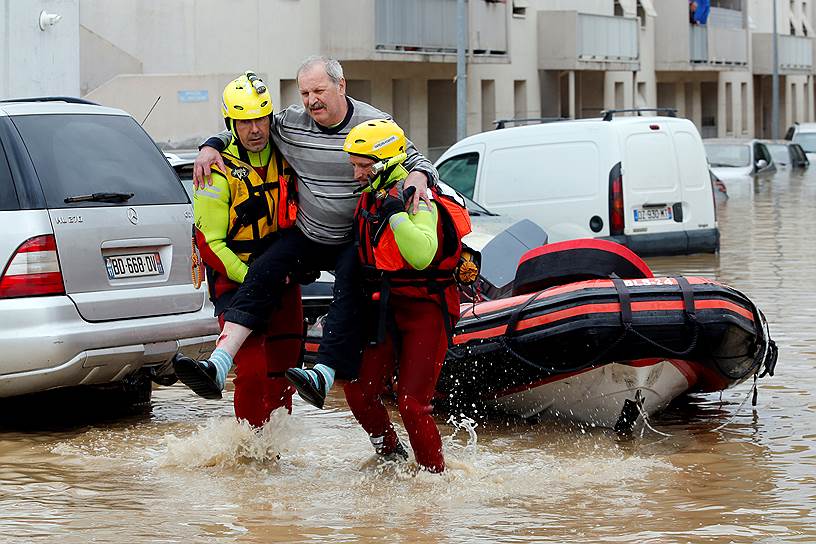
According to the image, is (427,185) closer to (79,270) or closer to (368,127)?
(368,127)

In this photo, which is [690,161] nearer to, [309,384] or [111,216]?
[111,216]

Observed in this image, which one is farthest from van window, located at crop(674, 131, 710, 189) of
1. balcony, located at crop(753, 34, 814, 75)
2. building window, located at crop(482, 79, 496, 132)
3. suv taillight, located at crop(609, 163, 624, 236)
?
balcony, located at crop(753, 34, 814, 75)

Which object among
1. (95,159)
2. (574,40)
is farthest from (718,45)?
(95,159)

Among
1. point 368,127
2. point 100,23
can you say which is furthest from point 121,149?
point 100,23

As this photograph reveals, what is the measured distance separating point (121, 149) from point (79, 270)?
96 cm

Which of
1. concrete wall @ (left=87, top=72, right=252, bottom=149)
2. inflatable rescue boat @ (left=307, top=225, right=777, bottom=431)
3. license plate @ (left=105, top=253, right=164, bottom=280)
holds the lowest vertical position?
inflatable rescue boat @ (left=307, top=225, right=777, bottom=431)

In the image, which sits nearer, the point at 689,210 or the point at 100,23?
the point at 689,210

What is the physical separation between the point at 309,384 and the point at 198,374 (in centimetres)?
52

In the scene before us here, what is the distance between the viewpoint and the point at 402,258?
7.20m

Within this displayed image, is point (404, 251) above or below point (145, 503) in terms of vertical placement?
above

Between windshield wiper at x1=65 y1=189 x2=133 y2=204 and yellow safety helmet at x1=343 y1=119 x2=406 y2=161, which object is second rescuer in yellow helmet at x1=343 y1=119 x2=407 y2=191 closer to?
yellow safety helmet at x1=343 y1=119 x2=406 y2=161

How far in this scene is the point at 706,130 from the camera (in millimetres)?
62406

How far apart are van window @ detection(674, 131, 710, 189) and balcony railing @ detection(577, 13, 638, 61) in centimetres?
2607

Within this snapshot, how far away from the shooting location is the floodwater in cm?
670
